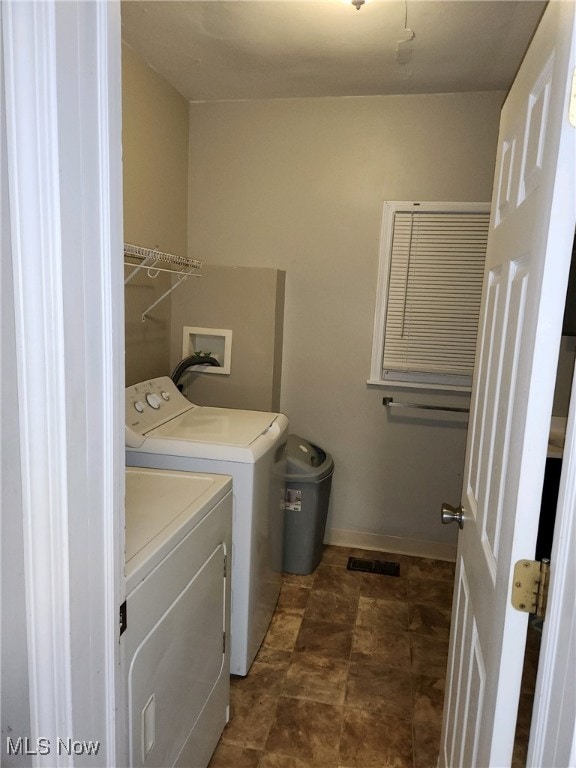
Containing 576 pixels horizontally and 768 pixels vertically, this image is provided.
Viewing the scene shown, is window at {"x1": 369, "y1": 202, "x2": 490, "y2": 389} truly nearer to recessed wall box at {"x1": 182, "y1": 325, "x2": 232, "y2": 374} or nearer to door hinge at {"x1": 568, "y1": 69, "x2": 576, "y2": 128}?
recessed wall box at {"x1": 182, "y1": 325, "x2": 232, "y2": 374}

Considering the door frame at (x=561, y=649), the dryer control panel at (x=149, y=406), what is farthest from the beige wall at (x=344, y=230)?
the door frame at (x=561, y=649)

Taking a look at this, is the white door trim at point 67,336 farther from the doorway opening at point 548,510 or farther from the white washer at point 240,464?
the doorway opening at point 548,510

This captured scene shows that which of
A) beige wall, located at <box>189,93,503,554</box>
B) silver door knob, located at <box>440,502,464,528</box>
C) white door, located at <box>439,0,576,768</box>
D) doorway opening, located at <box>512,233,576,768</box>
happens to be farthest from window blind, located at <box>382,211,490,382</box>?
silver door knob, located at <box>440,502,464,528</box>

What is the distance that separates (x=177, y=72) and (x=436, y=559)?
289cm

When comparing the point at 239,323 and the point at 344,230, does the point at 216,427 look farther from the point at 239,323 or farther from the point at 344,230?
the point at 344,230

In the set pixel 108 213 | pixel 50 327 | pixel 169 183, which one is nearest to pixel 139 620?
pixel 50 327

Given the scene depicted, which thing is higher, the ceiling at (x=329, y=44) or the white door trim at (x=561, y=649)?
the ceiling at (x=329, y=44)

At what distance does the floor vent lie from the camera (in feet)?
9.46

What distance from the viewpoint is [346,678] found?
2.09m

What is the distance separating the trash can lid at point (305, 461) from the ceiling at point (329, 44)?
5.98 ft

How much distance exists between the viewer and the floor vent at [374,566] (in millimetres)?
2885

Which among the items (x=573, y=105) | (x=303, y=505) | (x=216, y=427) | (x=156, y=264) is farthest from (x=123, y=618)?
(x=156, y=264)

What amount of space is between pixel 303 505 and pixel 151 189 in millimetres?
1753

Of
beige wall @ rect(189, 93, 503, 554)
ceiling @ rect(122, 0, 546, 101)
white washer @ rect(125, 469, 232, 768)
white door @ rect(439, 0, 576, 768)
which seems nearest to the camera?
white door @ rect(439, 0, 576, 768)
